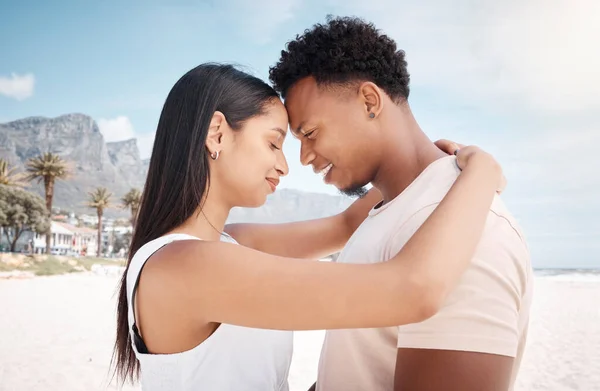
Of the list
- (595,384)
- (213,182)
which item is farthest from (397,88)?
(595,384)

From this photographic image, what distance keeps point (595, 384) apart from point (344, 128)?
36.5 feet

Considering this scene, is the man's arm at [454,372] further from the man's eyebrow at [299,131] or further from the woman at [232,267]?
the man's eyebrow at [299,131]

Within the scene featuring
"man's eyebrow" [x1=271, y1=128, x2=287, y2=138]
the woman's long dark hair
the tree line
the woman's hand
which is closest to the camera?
the woman's hand

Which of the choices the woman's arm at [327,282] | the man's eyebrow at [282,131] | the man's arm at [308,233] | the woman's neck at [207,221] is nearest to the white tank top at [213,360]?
the woman's neck at [207,221]

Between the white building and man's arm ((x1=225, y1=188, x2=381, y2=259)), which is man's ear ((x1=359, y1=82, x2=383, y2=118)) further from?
the white building

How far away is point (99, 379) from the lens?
10.5m

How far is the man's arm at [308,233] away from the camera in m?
3.55

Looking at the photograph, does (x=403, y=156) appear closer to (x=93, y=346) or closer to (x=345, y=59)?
(x=345, y=59)

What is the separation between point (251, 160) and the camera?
265cm

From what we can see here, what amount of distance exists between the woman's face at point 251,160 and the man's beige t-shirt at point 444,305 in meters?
0.54

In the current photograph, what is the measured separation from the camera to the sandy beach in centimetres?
1087

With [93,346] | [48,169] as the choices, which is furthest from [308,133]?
[48,169]

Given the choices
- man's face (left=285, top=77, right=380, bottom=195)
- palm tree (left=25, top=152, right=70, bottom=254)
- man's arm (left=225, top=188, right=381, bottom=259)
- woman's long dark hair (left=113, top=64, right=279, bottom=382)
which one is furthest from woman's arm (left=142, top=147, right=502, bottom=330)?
palm tree (left=25, top=152, right=70, bottom=254)

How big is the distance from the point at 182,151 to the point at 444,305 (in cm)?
129
